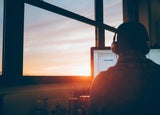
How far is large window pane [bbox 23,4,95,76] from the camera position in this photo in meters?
2.06

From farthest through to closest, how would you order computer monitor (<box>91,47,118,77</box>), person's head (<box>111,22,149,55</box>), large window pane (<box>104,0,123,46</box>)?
1. large window pane (<box>104,0,123,46</box>)
2. computer monitor (<box>91,47,118,77</box>)
3. person's head (<box>111,22,149,55</box>)

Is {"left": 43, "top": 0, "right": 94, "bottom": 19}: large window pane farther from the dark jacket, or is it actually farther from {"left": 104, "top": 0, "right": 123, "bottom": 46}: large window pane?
the dark jacket

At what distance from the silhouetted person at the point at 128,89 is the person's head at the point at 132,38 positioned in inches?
2.2

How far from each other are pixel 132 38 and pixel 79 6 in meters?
1.43

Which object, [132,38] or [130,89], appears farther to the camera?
[132,38]

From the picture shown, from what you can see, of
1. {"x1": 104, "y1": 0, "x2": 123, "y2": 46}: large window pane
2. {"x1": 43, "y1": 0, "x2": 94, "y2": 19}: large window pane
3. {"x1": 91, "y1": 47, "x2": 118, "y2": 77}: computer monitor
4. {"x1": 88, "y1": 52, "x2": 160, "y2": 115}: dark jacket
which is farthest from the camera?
{"x1": 104, "y1": 0, "x2": 123, "y2": 46}: large window pane

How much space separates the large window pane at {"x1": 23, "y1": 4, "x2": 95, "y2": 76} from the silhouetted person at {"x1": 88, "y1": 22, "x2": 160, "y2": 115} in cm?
88

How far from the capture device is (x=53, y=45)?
229 cm

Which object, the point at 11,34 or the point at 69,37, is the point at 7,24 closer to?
the point at 11,34

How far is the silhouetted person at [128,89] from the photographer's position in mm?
1231

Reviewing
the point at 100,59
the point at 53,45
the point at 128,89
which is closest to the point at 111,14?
the point at 53,45

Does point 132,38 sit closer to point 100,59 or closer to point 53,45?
point 100,59

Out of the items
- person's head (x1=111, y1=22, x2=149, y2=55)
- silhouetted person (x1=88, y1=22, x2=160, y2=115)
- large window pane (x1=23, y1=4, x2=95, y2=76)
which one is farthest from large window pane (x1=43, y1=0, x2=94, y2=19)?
silhouetted person (x1=88, y1=22, x2=160, y2=115)

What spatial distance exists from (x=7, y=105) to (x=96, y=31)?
1.48 metres
